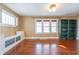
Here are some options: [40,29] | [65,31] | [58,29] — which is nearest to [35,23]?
[40,29]

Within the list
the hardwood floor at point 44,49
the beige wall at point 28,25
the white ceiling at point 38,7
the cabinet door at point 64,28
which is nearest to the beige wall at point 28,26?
the beige wall at point 28,25

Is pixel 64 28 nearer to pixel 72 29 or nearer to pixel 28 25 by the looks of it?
pixel 72 29

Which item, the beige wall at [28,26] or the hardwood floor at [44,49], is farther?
the beige wall at [28,26]

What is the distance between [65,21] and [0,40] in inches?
301


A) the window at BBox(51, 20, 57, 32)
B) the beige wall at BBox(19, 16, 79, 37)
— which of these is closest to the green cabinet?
the beige wall at BBox(19, 16, 79, 37)

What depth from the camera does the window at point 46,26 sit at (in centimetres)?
1050

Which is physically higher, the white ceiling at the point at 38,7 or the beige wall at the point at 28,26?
the white ceiling at the point at 38,7

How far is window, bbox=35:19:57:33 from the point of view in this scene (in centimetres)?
1050

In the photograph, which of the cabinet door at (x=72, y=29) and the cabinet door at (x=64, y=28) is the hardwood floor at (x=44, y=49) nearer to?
the cabinet door at (x=64, y=28)

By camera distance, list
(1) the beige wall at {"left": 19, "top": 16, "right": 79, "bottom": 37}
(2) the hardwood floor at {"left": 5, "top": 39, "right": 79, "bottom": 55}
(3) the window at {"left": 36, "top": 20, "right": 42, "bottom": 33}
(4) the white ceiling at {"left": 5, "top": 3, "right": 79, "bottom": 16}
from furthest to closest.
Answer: (3) the window at {"left": 36, "top": 20, "right": 42, "bottom": 33} → (1) the beige wall at {"left": 19, "top": 16, "right": 79, "bottom": 37} → (4) the white ceiling at {"left": 5, "top": 3, "right": 79, "bottom": 16} → (2) the hardwood floor at {"left": 5, "top": 39, "right": 79, "bottom": 55}

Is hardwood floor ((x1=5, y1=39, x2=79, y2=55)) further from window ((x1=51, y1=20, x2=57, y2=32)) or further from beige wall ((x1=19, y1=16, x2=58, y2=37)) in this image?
window ((x1=51, y1=20, x2=57, y2=32))

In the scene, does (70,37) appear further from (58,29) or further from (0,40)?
(0,40)

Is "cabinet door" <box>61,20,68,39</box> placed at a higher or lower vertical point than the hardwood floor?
higher

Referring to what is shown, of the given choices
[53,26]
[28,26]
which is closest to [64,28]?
[53,26]
